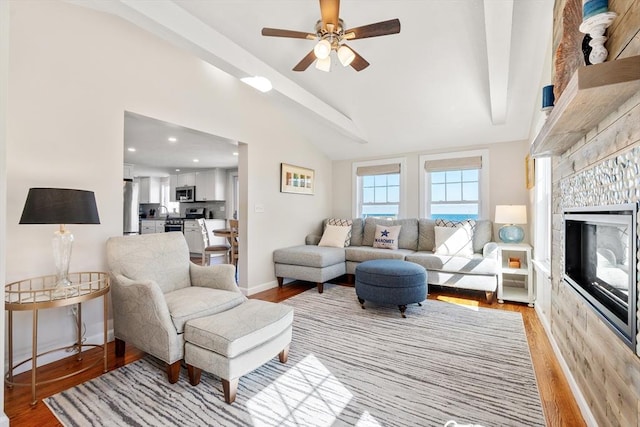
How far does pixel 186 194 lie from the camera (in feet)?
25.9

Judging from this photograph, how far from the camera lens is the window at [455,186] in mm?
4473

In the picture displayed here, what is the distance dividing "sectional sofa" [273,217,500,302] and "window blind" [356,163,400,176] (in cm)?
88

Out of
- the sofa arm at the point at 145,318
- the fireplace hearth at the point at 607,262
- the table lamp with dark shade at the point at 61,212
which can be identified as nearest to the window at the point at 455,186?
the fireplace hearth at the point at 607,262

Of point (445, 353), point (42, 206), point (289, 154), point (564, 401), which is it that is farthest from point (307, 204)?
point (564, 401)

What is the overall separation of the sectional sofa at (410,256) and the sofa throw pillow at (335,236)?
0.11 m

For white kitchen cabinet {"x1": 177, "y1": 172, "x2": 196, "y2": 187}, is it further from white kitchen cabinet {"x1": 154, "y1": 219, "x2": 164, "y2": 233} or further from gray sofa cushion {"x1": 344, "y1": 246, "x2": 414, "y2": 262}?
gray sofa cushion {"x1": 344, "y1": 246, "x2": 414, "y2": 262}

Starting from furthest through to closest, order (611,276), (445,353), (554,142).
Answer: (445,353) → (554,142) → (611,276)

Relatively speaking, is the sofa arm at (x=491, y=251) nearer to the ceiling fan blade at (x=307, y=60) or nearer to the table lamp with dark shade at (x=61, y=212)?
the ceiling fan blade at (x=307, y=60)

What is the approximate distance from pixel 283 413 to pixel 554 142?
2.31 metres

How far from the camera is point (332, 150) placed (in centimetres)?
539

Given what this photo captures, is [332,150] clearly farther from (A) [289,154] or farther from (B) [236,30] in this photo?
(B) [236,30]

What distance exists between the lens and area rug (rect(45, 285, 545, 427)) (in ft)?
5.17

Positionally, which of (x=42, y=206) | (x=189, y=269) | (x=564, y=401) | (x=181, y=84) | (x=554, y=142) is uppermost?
(x=181, y=84)

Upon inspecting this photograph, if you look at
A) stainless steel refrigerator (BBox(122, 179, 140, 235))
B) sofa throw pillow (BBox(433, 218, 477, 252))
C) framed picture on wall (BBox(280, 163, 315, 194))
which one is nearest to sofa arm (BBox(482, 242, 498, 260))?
sofa throw pillow (BBox(433, 218, 477, 252))
